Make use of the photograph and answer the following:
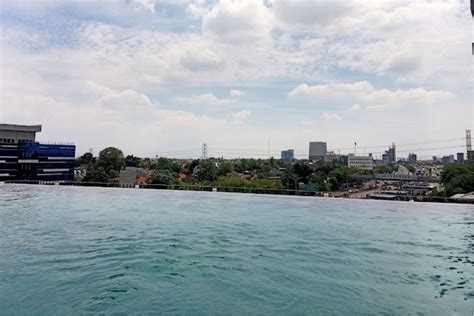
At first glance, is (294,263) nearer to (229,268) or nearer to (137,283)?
(229,268)

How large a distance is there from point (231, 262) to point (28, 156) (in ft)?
107

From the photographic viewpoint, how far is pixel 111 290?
4629mm

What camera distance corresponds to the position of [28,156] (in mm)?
33250

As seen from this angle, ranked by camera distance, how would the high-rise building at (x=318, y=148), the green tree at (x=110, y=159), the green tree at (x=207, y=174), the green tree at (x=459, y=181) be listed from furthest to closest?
the high-rise building at (x=318, y=148) < the green tree at (x=110, y=159) < the green tree at (x=207, y=174) < the green tree at (x=459, y=181)

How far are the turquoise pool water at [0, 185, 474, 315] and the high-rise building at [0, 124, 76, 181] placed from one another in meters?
23.0

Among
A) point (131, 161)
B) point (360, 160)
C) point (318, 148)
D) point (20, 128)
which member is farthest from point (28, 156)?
point (318, 148)

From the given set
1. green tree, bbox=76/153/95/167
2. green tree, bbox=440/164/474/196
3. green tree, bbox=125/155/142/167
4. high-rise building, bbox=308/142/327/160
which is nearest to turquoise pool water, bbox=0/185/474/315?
green tree, bbox=440/164/474/196

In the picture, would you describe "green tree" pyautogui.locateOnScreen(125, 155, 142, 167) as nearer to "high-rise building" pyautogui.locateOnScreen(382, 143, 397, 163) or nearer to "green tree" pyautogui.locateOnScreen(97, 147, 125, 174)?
"green tree" pyautogui.locateOnScreen(97, 147, 125, 174)

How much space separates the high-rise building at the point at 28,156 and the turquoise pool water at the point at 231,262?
23.0 meters

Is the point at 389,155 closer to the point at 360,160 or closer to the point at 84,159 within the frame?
the point at 360,160

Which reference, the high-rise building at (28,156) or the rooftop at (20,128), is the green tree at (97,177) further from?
the rooftop at (20,128)

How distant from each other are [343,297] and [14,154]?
34.9m

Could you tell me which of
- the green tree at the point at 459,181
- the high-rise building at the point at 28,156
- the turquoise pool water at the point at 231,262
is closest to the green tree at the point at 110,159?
the high-rise building at the point at 28,156

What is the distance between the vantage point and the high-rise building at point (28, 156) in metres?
32.3
